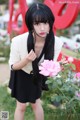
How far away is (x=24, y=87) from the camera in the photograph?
3.05 meters

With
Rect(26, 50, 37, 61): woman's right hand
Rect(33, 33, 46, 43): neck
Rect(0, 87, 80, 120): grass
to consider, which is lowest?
Rect(0, 87, 80, 120): grass

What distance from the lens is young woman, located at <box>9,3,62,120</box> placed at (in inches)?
109

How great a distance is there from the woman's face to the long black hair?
3 cm

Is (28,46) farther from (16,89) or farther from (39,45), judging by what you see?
(16,89)

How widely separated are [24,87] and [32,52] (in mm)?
450

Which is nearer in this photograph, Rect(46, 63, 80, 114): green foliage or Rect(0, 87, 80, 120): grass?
Rect(46, 63, 80, 114): green foliage

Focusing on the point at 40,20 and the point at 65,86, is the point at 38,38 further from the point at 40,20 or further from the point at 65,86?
the point at 65,86

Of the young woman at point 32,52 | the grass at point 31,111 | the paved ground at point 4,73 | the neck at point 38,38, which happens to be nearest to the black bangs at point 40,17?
the young woman at point 32,52

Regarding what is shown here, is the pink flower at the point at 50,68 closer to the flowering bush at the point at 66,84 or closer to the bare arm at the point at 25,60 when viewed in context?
the flowering bush at the point at 66,84

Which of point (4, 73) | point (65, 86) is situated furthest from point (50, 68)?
point (4, 73)

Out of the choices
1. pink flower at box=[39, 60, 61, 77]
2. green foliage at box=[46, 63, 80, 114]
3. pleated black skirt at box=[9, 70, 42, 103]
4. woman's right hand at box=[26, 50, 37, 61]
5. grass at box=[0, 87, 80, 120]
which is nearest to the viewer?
pink flower at box=[39, 60, 61, 77]

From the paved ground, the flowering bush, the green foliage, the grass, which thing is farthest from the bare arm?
the paved ground

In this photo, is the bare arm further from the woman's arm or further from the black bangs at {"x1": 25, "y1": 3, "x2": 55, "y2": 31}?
the black bangs at {"x1": 25, "y1": 3, "x2": 55, "y2": 31}

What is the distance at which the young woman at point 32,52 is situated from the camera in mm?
2771
